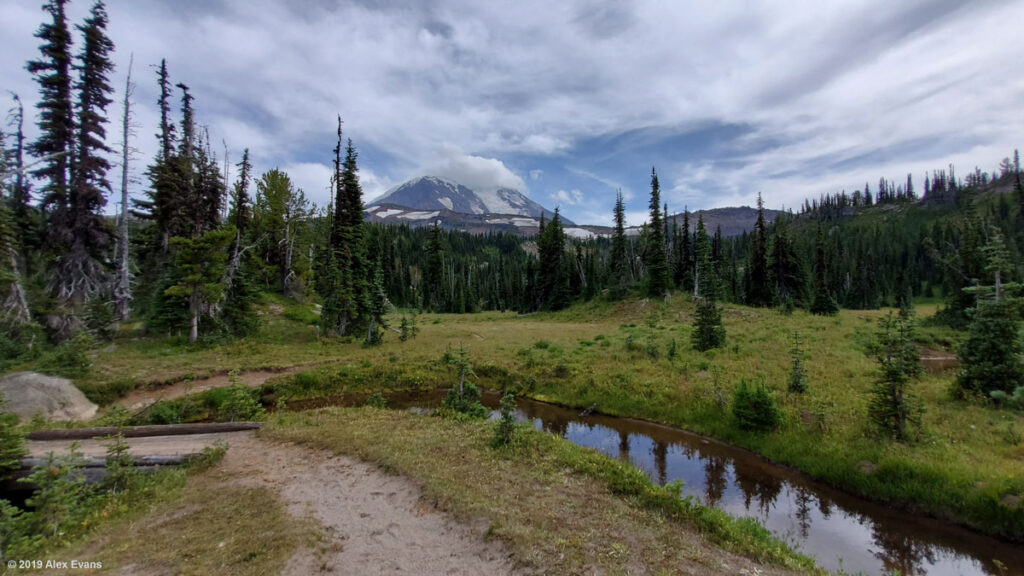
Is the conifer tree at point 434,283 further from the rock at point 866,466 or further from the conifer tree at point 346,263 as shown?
the rock at point 866,466

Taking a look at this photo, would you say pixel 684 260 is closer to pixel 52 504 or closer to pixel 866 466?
pixel 866 466

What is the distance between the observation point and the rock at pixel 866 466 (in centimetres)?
1149

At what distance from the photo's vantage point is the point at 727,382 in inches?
744

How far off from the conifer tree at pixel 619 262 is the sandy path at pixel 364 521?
51105 mm

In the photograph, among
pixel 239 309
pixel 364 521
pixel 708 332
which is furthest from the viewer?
pixel 239 309

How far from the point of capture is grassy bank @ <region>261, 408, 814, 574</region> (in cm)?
681

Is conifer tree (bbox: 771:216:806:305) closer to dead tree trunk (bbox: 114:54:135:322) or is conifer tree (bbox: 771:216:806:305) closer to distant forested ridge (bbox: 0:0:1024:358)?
distant forested ridge (bbox: 0:0:1024:358)

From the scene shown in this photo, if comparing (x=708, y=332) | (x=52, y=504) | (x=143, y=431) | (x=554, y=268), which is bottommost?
(x=143, y=431)

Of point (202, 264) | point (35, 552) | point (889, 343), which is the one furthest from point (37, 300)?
point (889, 343)

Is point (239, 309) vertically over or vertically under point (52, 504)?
over

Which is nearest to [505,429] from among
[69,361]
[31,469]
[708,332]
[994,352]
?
[31,469]

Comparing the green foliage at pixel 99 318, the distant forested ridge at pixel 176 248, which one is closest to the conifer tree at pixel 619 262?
the distant forested ridge at pixel 176 248

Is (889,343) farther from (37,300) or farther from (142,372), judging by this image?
(37,300)

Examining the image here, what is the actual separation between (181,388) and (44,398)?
181 inches
